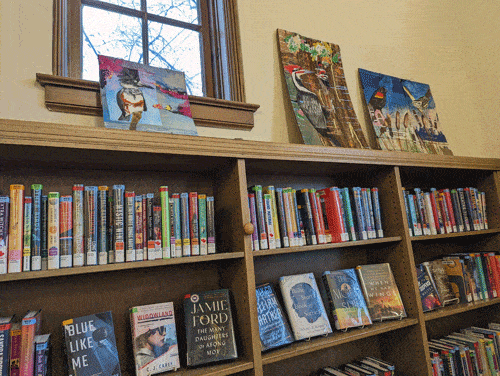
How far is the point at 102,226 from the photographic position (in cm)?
116

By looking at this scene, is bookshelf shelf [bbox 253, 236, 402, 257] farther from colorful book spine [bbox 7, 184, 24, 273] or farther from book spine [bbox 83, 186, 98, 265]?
colorful book spine [bbox 7, 184, 24, 273]

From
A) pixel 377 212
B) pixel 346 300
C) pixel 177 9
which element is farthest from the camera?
pixel 177 9

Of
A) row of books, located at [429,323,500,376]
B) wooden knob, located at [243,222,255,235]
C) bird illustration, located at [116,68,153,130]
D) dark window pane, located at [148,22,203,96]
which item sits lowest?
row of books, located at [429,323,500,376]

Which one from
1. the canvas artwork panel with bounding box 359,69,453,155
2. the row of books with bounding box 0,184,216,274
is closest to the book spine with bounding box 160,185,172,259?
the row of books with bounding box 0,184,216,274

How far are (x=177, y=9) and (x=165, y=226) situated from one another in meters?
1.23

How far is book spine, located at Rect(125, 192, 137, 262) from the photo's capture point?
117 centimetres

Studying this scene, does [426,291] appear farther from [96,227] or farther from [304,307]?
[96,227]

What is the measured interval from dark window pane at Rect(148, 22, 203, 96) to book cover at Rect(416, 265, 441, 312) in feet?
4.81

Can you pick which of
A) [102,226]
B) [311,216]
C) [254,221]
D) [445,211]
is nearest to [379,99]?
[445,211]

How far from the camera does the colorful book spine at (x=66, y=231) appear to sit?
1086 millimetres

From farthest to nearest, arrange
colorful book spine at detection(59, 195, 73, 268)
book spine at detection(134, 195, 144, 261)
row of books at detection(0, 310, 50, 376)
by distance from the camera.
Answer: book spine at detection(134, 195, 144, 261) < colorful book spine at detection(59, 195, 73, 268) < row of books at detection(0, 310, 50, 376)

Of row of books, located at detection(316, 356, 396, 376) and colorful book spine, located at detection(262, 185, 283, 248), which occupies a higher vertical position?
colorful book spine, located at detection(262, 185, 283, 248)

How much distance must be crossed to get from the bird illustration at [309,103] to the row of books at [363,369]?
112 centimetres

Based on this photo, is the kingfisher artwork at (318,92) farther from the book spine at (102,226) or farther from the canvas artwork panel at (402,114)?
the book spine at (102,226)
